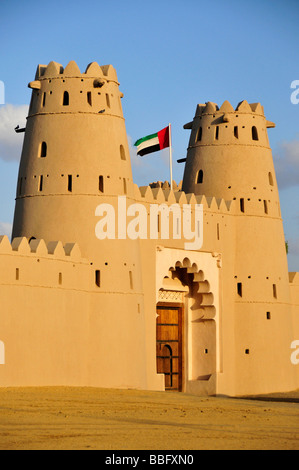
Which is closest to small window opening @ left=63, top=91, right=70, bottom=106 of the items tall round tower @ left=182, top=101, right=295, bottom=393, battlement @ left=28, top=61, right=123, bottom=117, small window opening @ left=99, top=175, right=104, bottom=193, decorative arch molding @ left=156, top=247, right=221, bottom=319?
battlement @ left=28, top=61, right=123, bottom=117

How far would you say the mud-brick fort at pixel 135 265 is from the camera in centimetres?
3100

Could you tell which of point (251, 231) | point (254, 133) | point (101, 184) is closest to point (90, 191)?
point (101, 184)

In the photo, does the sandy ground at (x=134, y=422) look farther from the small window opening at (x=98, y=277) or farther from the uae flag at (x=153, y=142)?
the uae flag at (x=153, y=142)

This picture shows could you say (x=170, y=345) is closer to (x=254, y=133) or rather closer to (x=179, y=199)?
(x=179, y=199)

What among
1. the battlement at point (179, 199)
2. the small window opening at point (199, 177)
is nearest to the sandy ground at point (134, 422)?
the battlement at point (179, 199)

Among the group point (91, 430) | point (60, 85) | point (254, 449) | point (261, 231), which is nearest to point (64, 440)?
point (91, 430)

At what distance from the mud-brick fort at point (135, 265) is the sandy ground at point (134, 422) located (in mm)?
2541

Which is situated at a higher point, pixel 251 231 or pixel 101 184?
pixel 251 231

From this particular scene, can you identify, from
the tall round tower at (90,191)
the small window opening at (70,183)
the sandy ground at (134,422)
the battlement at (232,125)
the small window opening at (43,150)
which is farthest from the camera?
the battlement at (232,125)

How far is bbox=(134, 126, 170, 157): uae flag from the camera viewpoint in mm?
40688

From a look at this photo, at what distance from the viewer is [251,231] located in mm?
41438

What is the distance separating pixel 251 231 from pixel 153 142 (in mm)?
5238

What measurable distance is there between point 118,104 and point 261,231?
9.23 metres

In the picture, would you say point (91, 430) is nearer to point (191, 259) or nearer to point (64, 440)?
point (64, 440)
